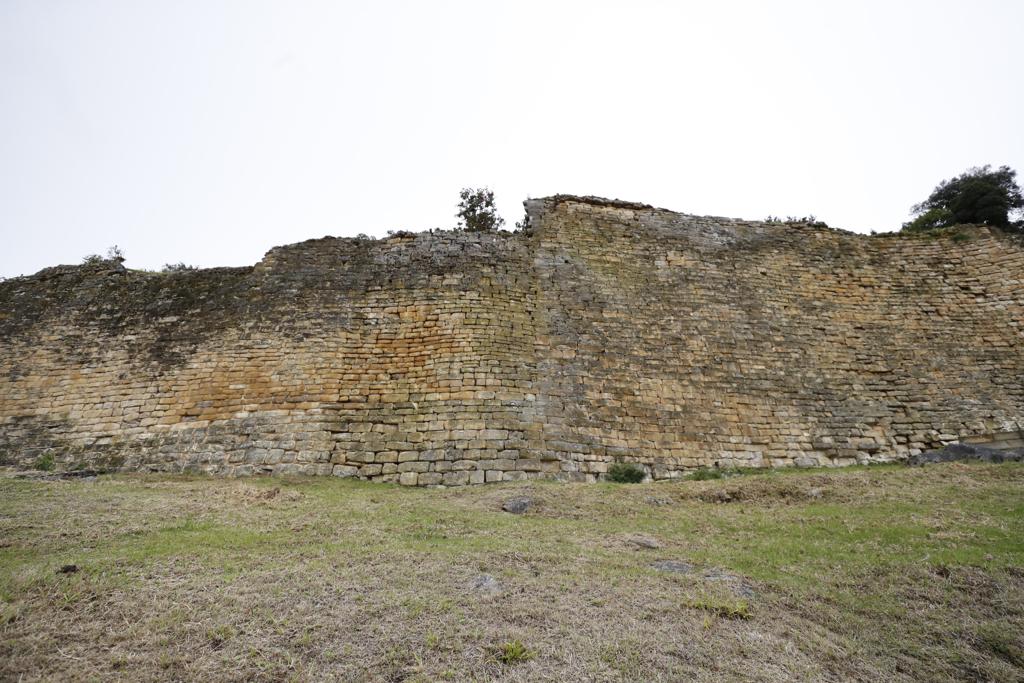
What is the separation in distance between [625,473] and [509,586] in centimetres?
498

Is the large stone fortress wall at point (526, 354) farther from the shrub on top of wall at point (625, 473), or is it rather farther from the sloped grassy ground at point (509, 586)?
the sloped grassy ground at point (509, 586)

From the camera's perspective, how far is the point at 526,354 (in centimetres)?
1066

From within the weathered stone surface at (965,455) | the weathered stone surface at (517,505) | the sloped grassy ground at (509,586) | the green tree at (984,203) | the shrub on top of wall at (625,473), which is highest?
the green tree at (984,203)

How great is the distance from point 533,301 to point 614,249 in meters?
2.74

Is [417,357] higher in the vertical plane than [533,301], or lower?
lower

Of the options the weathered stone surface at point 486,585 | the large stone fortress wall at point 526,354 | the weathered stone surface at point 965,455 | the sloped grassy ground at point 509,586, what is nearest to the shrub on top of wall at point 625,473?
the large stone fortress wall at point 526,354

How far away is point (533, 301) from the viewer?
11555 mm

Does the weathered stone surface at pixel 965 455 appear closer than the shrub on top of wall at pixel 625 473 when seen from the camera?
No

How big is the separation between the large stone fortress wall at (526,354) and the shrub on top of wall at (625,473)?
8.1 inches

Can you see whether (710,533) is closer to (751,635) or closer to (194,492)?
(751,635)

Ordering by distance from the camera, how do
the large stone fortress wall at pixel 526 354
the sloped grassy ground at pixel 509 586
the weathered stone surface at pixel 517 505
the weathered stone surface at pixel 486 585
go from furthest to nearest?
→ 1. the large stone fortress wall at pixel 526 354
2. the weathered stone surface at pixel 517 505
3. the weathered stone surface at pixel 486 585
4. the sloped grassy ground at pixel 509 586

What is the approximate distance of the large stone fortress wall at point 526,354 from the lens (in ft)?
31.8

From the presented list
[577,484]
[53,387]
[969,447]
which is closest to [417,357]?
[577,484]

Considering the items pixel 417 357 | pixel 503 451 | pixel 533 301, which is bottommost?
pixel 503 451
